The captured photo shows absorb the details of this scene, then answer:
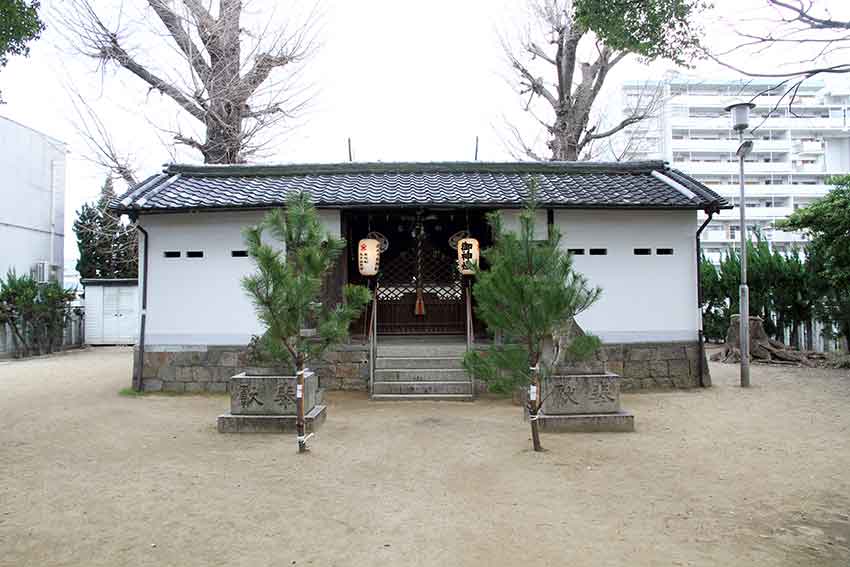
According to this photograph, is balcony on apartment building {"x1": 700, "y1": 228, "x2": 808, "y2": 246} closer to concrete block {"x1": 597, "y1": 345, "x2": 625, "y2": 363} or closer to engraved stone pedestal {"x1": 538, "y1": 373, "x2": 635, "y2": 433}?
concrete block {"x1": 597, "y1": 345, "x2": 625, "y2": 363}

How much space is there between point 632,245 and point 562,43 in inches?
411

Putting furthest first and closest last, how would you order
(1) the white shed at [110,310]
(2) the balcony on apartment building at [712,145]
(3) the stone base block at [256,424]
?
(2) the balcony on apartment building at [712,145], (1) the white shed at [110,310], (3) the stone base block at [256,424]

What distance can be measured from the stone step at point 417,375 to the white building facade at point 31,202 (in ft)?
54.1

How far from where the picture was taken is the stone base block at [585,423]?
293 inches

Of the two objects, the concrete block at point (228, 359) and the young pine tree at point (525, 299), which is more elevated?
the young pine tree at point (525, 299)

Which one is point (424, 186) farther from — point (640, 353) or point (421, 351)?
point (640, 353)

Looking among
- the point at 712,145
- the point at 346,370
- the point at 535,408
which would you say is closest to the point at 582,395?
the point at 535,408

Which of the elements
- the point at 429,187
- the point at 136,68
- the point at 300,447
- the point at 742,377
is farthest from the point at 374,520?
the point at 136,68

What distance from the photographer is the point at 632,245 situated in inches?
430

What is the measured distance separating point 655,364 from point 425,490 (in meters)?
7.15

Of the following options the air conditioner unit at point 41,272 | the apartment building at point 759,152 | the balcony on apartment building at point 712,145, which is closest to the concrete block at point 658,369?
the air conditioner unit at point 41,272

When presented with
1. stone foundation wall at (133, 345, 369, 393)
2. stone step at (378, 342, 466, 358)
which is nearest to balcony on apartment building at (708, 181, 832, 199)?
stone step at (378, 342, 466, 358)

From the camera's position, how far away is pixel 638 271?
10.9 metres

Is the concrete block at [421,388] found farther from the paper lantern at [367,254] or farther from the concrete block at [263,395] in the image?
the concrete block at [263,395]
